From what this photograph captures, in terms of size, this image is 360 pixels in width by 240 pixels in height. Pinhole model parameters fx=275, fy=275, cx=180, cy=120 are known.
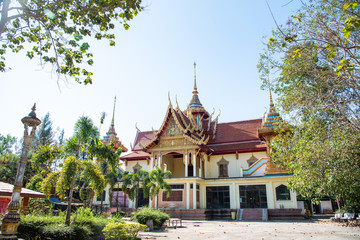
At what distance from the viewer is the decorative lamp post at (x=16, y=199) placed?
6.08 meters

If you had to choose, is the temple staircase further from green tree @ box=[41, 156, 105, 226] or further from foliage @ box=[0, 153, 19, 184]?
foliage @ box=[0, 153, 19, 184]

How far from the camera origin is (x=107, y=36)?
7336mm

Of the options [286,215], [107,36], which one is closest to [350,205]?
[286,215]

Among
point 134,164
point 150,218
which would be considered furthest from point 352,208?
point 134,164

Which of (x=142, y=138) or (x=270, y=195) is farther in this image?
(x=142, y=138)

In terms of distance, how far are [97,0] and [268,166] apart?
18.2 meters

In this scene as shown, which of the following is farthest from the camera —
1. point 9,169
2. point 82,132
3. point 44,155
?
point 9,169

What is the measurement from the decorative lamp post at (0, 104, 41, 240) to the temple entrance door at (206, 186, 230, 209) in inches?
688

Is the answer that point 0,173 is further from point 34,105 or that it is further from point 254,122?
point 254,122

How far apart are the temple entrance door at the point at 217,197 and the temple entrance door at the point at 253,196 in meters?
1.19

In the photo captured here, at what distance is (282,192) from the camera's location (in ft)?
66.7

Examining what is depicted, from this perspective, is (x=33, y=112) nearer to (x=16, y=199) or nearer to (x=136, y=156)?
(x=16, y=199)

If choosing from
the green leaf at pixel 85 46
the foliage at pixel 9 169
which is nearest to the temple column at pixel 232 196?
the green leaf at pixel 85 46

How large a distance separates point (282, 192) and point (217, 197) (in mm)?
5073
